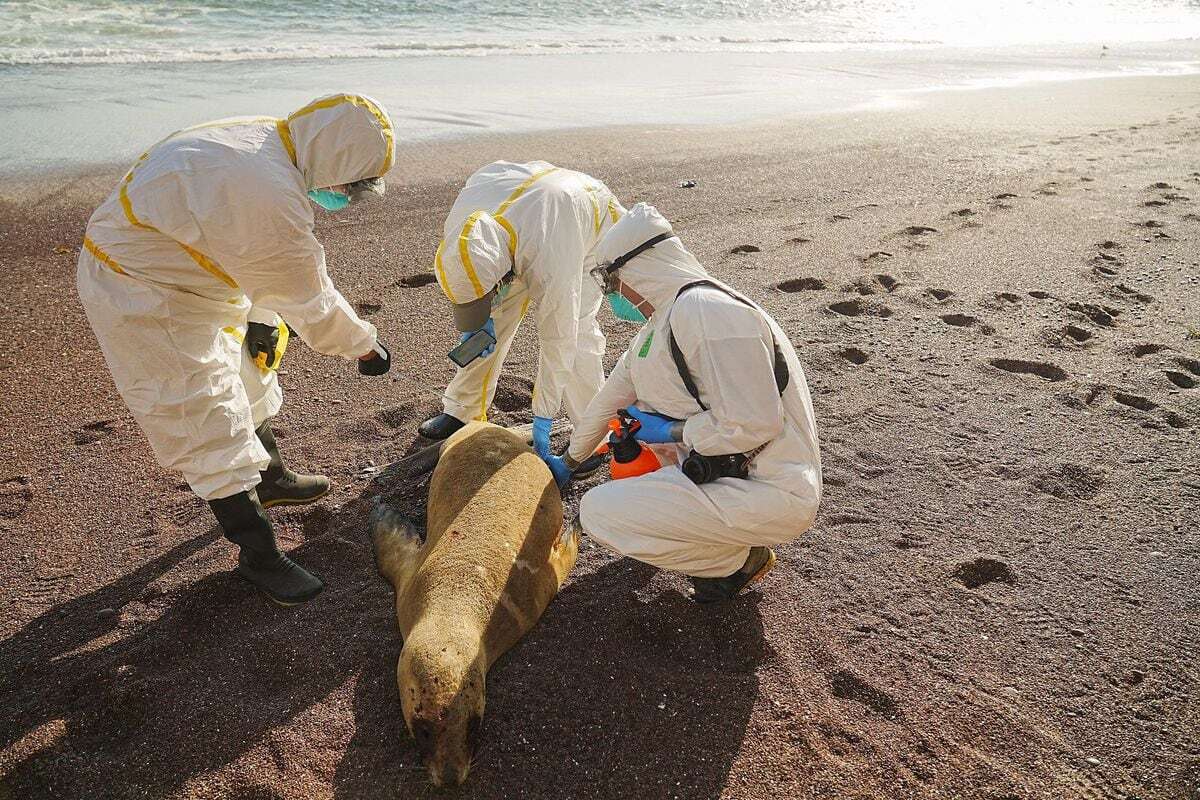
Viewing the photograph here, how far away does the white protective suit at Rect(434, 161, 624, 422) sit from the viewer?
4250 millimetres

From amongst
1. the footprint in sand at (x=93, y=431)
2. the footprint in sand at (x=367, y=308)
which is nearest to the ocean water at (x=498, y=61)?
the footprint in sand at (x=367, y=308)

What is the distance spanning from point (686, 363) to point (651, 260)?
1.74 feet

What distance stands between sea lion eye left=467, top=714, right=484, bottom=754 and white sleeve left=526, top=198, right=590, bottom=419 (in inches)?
81.9

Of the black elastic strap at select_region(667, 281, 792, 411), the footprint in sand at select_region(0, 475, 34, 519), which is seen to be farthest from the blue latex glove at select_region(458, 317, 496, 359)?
the footprint in sand at select_region(0, 475, 34, 519)

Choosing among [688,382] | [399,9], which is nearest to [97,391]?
[688,382]

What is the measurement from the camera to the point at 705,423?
346 cm

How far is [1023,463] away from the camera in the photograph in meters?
4.76

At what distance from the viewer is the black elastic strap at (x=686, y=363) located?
3.41 meters

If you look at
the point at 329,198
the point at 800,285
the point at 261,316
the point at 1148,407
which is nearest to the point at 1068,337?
the point at 1148,407

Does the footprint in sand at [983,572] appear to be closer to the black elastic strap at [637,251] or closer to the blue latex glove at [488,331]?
the black elastic strap at [637,251]

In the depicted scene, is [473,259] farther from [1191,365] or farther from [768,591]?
[1191,365]

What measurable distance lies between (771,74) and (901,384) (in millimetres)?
11915

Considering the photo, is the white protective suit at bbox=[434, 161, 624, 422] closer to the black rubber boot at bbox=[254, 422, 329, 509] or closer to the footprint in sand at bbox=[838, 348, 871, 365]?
the black rubber boot at bbox=[254, 422, 329, 509]

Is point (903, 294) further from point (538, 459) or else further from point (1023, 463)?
point (538, 459)
